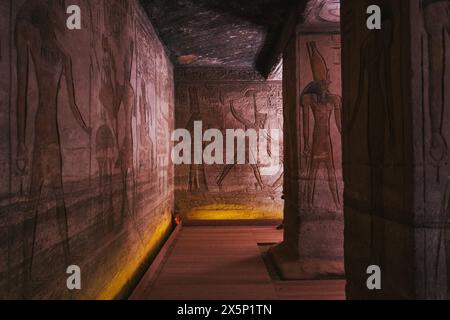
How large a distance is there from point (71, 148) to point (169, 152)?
471cm

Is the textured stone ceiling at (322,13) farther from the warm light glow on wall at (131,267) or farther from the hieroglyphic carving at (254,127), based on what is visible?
the warm light glow on wall at (131,267)

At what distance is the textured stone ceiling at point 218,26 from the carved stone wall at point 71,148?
675 mm

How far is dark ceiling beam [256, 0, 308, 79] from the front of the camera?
4.31m

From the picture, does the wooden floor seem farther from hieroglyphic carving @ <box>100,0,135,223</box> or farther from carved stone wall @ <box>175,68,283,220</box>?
carved stone wall @ <box>175,68,283,220</box>

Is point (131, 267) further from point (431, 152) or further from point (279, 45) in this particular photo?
point (279, 45)

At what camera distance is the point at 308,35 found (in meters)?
4.43

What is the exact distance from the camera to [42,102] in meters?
2.00

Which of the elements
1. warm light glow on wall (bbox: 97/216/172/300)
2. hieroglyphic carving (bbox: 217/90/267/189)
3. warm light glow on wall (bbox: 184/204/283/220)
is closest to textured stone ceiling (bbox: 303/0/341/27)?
hieroglyphic carving (bbox: 217/90/267/189)

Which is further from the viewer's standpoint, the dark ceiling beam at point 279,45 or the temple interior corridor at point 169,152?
the dark ceiling beam at point 279,45

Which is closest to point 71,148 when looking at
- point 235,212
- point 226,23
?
point 226,23

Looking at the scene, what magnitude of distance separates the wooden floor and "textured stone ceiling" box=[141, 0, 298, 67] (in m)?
3.68

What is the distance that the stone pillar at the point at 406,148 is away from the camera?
1.74 meters

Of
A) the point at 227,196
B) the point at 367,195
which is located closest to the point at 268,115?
the point at 227,196

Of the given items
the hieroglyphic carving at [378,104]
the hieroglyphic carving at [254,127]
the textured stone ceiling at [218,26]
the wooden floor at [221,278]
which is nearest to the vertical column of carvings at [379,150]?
the hieroglyphic carving at [378,104]
